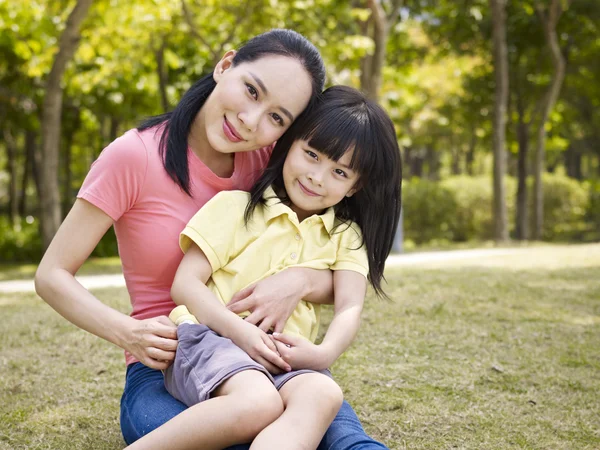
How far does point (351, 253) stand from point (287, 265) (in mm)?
253

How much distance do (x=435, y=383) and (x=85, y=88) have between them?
424 inches

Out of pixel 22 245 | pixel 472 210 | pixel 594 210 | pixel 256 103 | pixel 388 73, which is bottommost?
pixel 594 210

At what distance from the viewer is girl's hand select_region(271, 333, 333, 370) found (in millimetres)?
2107

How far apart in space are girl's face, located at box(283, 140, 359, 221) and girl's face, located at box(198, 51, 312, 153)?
12 cm

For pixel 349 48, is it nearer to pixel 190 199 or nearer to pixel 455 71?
pixel 455 71

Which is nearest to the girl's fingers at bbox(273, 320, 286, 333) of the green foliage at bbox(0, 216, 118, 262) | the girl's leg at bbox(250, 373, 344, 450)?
the girl's leg at bbox(250, 373, 344, 450)

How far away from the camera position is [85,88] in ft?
41.3

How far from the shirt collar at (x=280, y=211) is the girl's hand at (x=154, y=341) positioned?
1.78 feet

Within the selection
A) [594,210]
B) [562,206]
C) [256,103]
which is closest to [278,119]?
[256,103]

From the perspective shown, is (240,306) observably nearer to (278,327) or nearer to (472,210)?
(278,327)

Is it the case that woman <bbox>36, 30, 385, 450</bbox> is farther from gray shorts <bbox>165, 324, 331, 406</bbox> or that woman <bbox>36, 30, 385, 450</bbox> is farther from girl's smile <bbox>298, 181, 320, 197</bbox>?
girl's smile <bbox>298, 181, 320, 197</bbox>

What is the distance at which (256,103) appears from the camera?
2375 millimetres

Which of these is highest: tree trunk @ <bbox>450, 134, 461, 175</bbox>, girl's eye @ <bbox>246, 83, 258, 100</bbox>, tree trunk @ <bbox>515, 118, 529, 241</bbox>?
girl's eye @ <bbox>246, 83, 258, 100</bbox>

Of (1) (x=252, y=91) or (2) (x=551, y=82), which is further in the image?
(2) (x=551, y=82)
